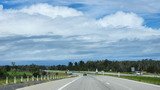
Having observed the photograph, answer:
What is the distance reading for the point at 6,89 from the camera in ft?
109

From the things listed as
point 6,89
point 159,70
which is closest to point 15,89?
point 6,89

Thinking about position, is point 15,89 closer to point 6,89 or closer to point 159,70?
point 6,89

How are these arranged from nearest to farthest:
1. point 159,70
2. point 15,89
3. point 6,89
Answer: point 6,89 < point 15,89 < point 159,70

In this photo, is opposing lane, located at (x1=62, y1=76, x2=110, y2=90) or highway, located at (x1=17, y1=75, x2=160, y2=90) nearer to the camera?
opposing lane, located at (x1=62, y1=76, x2=110, y2=90)

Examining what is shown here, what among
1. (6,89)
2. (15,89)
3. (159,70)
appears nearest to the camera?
(6,89)

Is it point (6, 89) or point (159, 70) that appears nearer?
point (6, 89)

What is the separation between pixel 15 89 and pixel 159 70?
551 feet

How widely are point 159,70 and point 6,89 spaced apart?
170070 mm

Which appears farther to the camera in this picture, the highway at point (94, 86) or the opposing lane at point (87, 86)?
the highway at point (94, 86)

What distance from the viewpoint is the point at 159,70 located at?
198 metres

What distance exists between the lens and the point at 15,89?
117ft

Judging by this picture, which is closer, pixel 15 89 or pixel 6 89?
pixel 6 89
